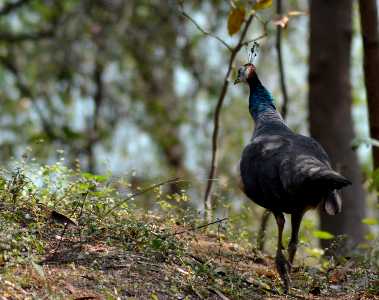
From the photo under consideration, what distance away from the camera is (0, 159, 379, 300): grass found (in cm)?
503

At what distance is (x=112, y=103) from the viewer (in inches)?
691

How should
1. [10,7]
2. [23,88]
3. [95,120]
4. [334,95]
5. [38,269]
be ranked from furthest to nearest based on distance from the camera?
[23,88]
[10,7]
[95,120]
[334,95]
[38,269]

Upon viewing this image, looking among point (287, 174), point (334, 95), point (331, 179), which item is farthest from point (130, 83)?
point (331, 179)

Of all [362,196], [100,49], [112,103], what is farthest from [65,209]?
[112,103]

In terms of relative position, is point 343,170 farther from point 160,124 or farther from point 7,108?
point 7,108

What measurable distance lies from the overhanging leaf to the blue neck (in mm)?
530

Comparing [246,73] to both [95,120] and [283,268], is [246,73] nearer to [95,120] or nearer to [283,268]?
[283,268]

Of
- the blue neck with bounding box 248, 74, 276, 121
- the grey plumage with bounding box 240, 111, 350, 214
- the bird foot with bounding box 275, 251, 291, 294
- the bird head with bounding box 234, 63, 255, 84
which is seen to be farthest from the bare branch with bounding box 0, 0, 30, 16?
the bird foot with bounding box 275, 251, 291, 294

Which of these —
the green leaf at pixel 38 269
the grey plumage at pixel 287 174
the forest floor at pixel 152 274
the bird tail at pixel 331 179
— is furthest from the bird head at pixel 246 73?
the green leaf at pixel 38 269

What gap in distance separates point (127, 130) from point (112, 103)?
0.82 meters

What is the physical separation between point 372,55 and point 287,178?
2.49 meters

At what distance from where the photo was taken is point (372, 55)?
7.73m

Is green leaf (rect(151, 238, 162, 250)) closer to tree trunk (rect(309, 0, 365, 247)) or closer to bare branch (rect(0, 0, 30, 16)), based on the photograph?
tree trunk (rect(309, 0, 365, 247))

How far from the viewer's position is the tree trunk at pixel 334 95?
392 inches
